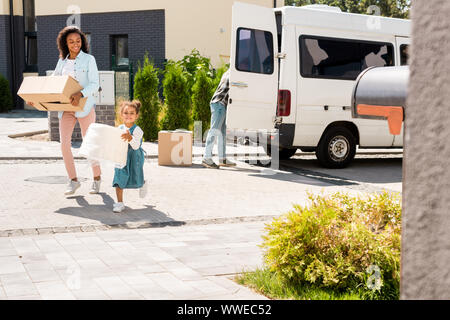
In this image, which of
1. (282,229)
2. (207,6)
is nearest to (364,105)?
(282,229)

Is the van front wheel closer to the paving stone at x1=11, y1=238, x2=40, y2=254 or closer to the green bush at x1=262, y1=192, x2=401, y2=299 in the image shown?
the paving stone at x1=11, y1=238, x2=40, y2=254

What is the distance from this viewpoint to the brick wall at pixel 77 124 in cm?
1399

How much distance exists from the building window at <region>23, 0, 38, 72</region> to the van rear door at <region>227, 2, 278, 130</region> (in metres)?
19.4

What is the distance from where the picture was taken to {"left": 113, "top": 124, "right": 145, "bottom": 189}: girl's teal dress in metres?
6.66

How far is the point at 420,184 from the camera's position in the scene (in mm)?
1276

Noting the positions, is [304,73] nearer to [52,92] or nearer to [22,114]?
[52,92]

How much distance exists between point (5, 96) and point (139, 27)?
658 cm

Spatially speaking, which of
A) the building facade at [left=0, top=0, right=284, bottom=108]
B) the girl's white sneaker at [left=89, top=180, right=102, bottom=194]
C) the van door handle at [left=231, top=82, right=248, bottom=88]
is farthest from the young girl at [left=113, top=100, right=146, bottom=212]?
the building facade at [left=0, top=0, right=284, bottom=108]

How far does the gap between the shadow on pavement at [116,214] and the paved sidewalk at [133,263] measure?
38 centimetres

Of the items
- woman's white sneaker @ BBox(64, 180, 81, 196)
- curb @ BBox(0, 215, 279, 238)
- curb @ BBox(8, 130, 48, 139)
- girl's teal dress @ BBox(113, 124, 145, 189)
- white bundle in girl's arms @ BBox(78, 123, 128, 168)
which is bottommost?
curb @ BBox(0, 215, 279, 238)

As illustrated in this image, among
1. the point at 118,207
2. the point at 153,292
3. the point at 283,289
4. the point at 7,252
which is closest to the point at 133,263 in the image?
the point at 153,292

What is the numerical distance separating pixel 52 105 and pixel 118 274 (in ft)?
11.3

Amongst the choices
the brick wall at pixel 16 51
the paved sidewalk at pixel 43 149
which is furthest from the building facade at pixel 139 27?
the paved sidewalk at pixel 43 149
